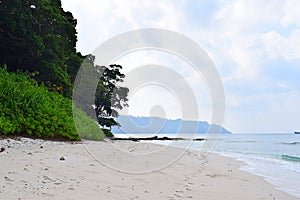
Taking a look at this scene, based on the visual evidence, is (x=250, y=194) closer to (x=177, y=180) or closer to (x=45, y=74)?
(x=177, y=180)

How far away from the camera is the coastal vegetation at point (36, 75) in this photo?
9.08m

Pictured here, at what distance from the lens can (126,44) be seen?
9711 millimetres

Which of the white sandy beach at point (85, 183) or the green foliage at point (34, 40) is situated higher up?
the green foliage at point (34, 40)

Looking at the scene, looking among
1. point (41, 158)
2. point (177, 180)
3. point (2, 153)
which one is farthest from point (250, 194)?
point (2, 153)

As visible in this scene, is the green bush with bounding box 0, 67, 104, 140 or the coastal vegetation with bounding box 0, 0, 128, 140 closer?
the green bush with bounding box 0, 67, 104, 140

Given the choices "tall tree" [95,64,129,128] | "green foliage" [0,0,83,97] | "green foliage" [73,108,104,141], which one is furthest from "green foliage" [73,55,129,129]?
"green foliage" [73,108,104,141]

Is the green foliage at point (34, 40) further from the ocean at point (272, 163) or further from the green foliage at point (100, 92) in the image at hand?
the ocean at point (272, 163)

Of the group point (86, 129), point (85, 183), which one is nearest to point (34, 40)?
point (86, 129)

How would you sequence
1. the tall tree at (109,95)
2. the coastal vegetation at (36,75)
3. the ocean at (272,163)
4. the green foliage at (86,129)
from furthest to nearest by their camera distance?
the tall tree at (109,95)
the green foliage at (86,129)
the coastal vegetation at (36,75)
the ocean at (272,163)

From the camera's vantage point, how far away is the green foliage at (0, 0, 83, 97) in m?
13.2

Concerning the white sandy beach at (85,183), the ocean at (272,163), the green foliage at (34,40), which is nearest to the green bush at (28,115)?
the white sandy beach at (85,183)

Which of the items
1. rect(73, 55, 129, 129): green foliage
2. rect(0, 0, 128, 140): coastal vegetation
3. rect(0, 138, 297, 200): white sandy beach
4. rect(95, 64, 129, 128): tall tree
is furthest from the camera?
rect(95, 64, 129, 128): tall tree

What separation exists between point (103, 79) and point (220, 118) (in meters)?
20.9

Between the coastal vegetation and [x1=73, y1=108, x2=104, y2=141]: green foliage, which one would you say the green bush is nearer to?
the coastal vegetation
